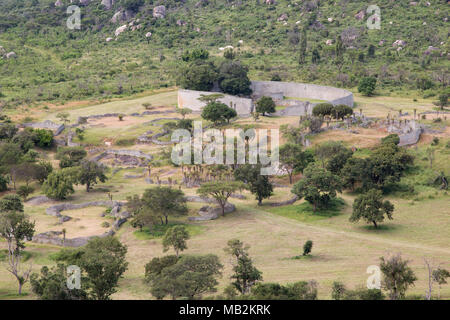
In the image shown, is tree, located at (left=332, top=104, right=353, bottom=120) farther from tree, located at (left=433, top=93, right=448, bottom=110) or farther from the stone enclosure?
tree, located at (left=433, top=93, right=448, bottom=110)

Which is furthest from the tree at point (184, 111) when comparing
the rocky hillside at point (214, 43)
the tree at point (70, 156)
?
the rocky hillside at point (214, 43)

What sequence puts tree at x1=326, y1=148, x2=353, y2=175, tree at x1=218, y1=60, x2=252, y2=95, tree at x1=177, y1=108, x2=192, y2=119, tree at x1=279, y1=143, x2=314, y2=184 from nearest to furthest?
tree at x1=326, y1=148, x2=353, y2=175
tree at x1=279, y1=143, x2=314, y2=184
tree at x1=177, y1=108, x2=192, y2=119
tree at x1=218, y1=60, x2=252, y2=95

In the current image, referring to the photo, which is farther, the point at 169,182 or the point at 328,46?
the point at 328,46

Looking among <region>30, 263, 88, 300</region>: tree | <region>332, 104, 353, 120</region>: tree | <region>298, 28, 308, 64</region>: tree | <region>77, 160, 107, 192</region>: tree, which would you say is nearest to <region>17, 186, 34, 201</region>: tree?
<region>77, 160, 107, 192</region>: tree

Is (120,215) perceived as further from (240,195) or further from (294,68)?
(294,68)

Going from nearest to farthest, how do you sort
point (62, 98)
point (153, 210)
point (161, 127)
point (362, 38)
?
point (153, 210)
point (161, 127)
point (62, 98)
point (362, 38)

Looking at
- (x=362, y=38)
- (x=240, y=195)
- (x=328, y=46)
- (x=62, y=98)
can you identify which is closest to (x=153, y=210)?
(x=240, y=195)

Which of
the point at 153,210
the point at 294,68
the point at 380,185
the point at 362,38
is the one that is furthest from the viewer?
the point at 362,38
